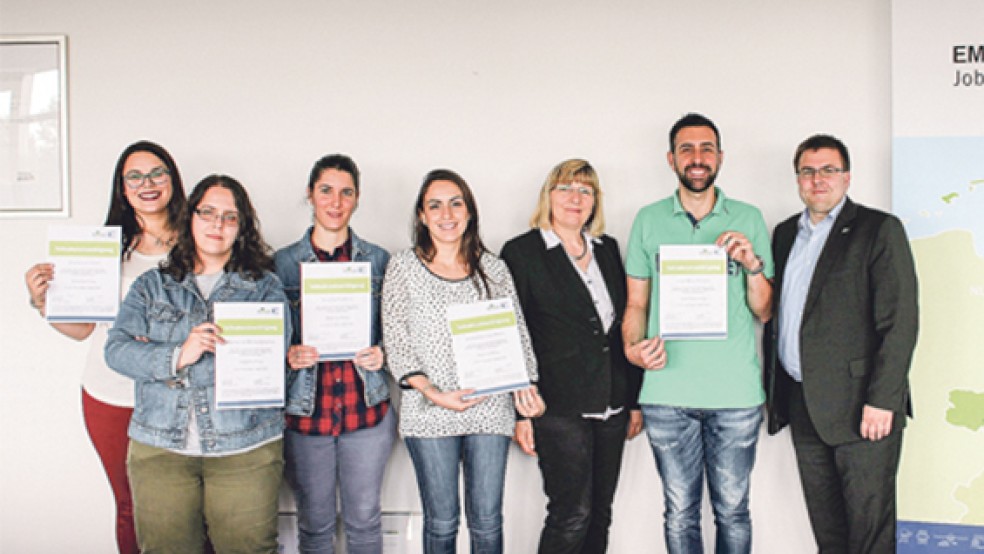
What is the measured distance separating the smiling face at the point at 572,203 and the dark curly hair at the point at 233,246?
1072 millimetres

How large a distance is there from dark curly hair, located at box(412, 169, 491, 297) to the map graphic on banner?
1776 mm

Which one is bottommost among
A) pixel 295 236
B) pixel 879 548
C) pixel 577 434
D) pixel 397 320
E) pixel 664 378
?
pixel 879 548

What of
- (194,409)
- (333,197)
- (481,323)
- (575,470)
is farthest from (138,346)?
(575,470)

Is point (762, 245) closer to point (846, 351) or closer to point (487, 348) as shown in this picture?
point (846, 351)

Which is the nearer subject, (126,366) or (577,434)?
(126,366)

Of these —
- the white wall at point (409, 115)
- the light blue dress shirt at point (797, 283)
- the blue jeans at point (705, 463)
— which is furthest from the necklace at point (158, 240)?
the light blue dress shirt at point (797, 283)

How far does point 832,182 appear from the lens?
7.93 feet

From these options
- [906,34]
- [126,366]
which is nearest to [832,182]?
[906,34]

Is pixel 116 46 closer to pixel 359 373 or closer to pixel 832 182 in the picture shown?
pixel 359 373

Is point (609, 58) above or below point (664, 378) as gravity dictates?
above

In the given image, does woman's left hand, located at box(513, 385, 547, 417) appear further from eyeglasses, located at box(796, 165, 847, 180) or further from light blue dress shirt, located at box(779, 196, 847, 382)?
eyeglasses, located at box(796, 165, 847, 180)

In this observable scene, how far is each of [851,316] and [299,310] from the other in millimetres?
1944

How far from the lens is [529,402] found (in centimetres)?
232

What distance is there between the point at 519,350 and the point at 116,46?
2.25 m
